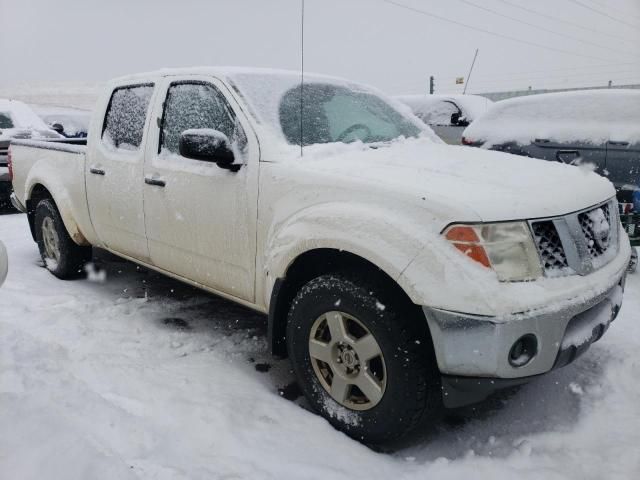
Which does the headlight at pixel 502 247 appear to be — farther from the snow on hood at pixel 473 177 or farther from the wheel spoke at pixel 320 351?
the wheel spoke at pixel 320 351

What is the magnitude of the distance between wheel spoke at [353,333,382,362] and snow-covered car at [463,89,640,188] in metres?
3.85

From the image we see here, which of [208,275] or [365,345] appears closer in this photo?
[365,345]

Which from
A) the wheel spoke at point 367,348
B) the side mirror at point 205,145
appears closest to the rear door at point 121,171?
the side mirror at point 205,145

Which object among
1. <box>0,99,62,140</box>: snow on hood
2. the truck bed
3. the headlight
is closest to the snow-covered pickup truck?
the headlight

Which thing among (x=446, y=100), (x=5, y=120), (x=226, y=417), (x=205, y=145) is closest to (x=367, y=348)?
(x=226, y=417)

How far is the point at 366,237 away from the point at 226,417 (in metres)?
1.11

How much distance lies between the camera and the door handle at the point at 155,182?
3380 mm

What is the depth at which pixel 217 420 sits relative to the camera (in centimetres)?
254

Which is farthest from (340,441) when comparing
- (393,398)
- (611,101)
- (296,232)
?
(611,101)

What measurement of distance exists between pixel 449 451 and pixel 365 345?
656 mm

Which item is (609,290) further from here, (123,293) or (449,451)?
(123,293)

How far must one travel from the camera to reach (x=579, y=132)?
5.61m

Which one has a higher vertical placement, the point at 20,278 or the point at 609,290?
the point at 609,290

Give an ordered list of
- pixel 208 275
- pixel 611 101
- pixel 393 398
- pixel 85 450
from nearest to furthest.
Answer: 1. pixel 85 450
2. pixel 393 398
3. pixel 208 275
4. pixel 611 101
